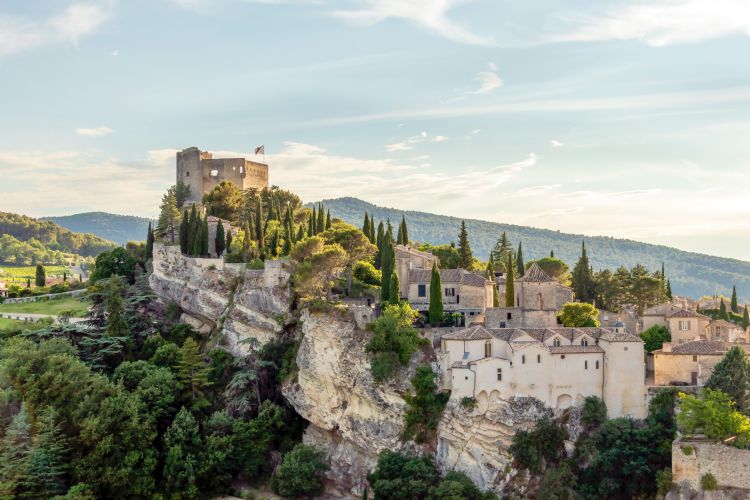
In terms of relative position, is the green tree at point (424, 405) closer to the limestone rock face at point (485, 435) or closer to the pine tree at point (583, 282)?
the limestone rock face at point (485, 435)

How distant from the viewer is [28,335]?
48.7m

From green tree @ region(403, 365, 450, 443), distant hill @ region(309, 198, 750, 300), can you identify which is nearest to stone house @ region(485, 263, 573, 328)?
green tree @ region(403, 365, 450, 443)

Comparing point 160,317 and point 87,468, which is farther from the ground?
point 160,317

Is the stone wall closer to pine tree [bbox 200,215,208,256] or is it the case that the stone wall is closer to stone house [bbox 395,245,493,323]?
stone house [bbox 395,245,493,323]

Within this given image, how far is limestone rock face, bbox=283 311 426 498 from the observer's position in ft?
136

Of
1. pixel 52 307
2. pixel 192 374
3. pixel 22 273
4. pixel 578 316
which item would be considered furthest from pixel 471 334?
pixel 22 273

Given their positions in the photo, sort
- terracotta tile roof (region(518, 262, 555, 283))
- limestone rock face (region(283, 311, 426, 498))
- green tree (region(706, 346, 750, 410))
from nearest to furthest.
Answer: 1. green tree (region(706, 346, 750, 410))
2. limestone rock face (region(283, 311, 426, 498))
3. terracotta tile roof (region(518, 262, 555, 283))

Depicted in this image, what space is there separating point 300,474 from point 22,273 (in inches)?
2844

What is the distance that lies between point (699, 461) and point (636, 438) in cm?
345

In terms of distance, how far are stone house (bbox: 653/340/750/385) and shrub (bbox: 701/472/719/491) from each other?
20.7ft

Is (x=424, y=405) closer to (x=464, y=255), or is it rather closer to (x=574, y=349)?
(x=574, y=349)

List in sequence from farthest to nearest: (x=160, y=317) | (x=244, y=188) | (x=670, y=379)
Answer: (x=244, y=188) < (x=160, y=317) < (x=670, y=379)

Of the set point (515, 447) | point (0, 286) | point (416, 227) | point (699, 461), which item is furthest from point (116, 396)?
point (416, 227)

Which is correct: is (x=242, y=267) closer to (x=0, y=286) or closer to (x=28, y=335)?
(x=28, y=335)
